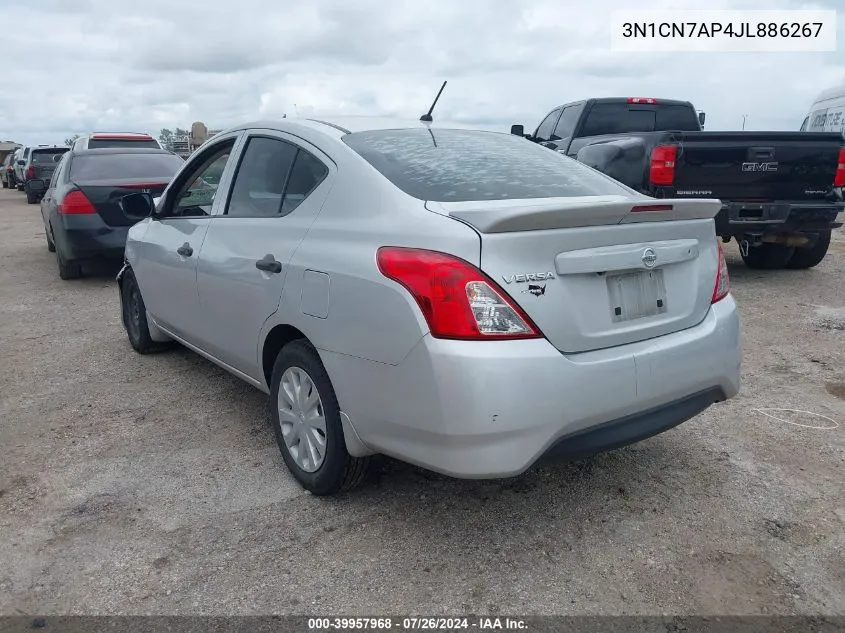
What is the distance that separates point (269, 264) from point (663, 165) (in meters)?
4.77

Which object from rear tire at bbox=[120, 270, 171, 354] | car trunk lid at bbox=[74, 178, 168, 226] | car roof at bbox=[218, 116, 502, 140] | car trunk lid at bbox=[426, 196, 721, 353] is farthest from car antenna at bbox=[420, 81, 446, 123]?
car trunk lid at bbox=[74, 178, 168, 226]

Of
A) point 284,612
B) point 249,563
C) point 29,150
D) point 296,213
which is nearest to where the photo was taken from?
point 284,612

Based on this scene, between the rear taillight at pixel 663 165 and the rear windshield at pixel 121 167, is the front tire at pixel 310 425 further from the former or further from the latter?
the rear windshield at pixel 121 167

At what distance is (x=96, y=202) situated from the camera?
26.2ft

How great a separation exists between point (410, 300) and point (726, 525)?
158cm

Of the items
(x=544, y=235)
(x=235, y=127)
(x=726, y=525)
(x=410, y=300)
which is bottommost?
(x=726, y=525)

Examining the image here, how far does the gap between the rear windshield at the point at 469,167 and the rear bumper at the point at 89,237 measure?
564 cm

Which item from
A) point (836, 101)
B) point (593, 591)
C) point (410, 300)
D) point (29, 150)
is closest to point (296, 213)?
point (410, 300)

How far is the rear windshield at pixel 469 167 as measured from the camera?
2889 millimetres

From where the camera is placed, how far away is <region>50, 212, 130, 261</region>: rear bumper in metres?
7.95

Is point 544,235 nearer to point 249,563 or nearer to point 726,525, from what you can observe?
point 726,525

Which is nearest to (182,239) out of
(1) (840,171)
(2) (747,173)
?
(2) (747,173)

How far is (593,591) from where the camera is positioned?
8.13 feet

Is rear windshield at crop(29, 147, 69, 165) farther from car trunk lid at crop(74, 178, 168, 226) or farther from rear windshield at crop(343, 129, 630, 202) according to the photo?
rear windshield at crop(343, 129, 630, 202)
